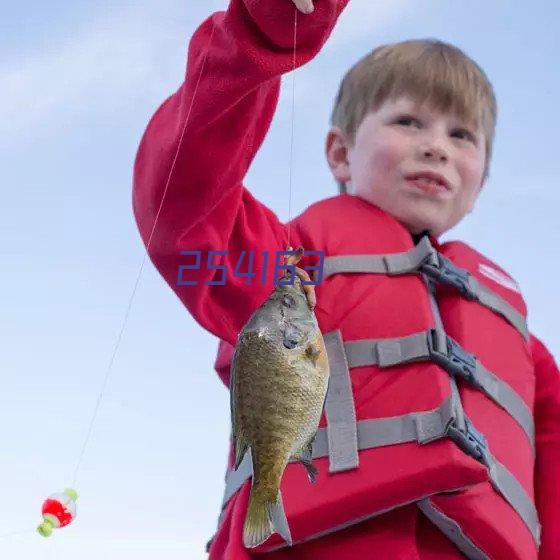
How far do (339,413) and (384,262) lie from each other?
607 millimetres

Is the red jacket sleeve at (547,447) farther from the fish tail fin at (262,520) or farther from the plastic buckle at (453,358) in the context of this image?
the fish tail fin at (262,520)

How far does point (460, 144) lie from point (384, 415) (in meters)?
1.15

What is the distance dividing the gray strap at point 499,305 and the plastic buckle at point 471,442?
641 millimetres

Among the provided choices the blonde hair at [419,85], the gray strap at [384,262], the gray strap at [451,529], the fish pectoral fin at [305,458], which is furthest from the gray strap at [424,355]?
the blonde hair at [419,85]

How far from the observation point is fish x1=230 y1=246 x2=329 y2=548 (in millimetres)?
2160

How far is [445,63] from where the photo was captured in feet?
A: 12.4

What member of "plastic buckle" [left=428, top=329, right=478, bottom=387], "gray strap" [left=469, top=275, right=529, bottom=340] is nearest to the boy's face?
"gray strap" [left=469, top=275, right=529, bottom=340]

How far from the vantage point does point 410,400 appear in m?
3.02

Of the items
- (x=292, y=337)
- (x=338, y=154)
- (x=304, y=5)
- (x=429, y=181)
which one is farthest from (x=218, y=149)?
(x=338, y=154)

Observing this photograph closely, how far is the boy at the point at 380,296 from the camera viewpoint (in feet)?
8.95

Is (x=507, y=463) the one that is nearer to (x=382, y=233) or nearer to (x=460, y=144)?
(x=382, y=233)

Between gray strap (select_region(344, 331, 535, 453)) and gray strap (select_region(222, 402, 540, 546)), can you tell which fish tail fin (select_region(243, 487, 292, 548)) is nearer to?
gray strap (select_region(222, 402, 540, 546))

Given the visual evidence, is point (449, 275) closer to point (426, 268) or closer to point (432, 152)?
point (426, 268)

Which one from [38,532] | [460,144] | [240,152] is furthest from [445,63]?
[38,532]
